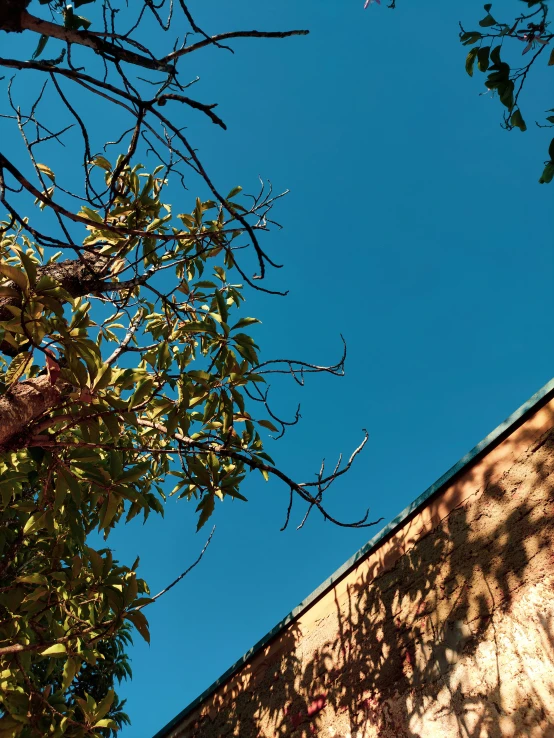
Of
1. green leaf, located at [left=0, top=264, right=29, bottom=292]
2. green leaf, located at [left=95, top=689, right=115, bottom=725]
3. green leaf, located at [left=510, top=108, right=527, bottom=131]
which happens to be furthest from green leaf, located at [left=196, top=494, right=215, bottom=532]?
green leaf, located at [left=510, top=108, right=527, bottom=131]

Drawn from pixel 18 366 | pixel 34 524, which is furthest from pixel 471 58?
pixel 34 524

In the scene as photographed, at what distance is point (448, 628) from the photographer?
7.50 ft

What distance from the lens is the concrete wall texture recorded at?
198cm

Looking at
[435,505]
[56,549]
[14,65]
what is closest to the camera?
[14,65]

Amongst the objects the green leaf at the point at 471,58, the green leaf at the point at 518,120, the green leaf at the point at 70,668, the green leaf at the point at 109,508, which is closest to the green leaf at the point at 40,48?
the green leaf at the point at 109,508

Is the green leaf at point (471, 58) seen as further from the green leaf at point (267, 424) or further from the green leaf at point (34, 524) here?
the green leaf at point (34, 524)

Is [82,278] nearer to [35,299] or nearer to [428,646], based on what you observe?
[35,299]

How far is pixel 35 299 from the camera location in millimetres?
1599

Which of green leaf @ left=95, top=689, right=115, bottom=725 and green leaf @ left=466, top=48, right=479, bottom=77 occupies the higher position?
green leaf @ left=466, top=48, right=479, bottom=77

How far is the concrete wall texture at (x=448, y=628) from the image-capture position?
1.98 m

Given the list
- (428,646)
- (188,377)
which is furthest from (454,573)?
(188,377)

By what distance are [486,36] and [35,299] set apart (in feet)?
6.55

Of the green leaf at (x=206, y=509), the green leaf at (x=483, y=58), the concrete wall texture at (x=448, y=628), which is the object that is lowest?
the concrete wall texture at (x=448, y=628)

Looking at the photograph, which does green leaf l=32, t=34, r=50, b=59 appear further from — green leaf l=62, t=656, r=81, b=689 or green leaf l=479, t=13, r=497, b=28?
green leaf l=62, t=656, r=81, b=689
